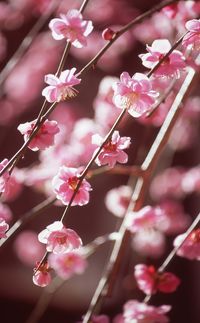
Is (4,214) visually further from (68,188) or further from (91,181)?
(91,181)

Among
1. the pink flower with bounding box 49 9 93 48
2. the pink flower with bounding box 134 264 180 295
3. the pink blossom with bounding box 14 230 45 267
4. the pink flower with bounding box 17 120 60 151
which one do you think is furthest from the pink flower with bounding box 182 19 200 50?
the pink blossom with bounding box 14 230 45 267

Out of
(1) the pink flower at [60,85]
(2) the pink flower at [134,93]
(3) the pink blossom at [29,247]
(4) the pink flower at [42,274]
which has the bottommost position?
(4) the pink flower at [42,274]

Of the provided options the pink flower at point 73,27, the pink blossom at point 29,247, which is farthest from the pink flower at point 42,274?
the pink blossom at point 29,247

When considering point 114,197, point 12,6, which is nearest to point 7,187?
point 114,197

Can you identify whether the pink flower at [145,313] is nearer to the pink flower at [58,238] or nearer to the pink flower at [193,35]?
the pink flower at [58,238]

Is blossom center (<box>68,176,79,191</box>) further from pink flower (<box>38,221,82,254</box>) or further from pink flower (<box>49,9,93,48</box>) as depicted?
pink flower (<box>49,9,93,48</box>)

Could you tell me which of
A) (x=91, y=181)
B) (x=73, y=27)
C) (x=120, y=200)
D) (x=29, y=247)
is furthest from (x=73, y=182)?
(x=29, y=247)
